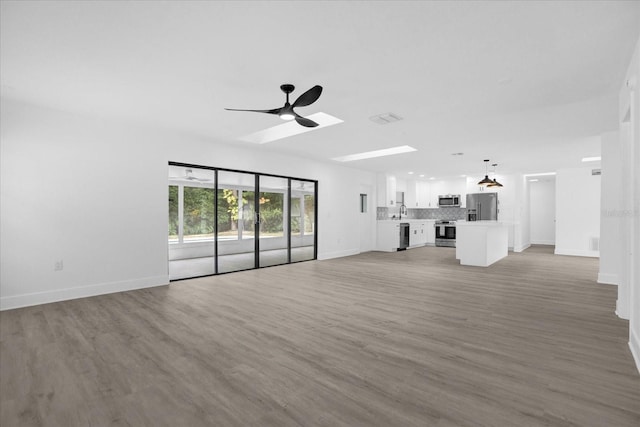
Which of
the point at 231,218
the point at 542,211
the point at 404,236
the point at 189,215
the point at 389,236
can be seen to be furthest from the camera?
the point at 542,211

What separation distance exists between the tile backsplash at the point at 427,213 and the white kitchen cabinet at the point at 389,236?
1.87ft

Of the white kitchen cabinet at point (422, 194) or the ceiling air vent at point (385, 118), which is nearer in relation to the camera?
the ceiling air vent at point (385, 118)

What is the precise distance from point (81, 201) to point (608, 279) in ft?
27.4

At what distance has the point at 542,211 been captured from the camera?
38.3 ft

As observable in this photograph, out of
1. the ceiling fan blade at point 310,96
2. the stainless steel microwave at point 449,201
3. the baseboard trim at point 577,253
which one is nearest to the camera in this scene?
the ceiling fan blade at point 310,96

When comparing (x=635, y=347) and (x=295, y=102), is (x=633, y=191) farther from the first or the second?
(x=295, y=102)

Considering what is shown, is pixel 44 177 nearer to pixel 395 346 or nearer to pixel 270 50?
pixel 270 50

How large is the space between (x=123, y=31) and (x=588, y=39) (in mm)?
3720

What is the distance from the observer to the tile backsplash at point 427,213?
34.8ft

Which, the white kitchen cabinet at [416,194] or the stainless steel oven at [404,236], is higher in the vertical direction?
the white kitchen cabinet at [416,194]

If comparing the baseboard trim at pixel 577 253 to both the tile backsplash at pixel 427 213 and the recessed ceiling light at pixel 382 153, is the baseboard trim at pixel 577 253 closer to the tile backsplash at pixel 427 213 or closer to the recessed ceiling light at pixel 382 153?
the tile backsplash at pixel 427 213

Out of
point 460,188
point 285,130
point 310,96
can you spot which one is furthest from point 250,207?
point 460,188

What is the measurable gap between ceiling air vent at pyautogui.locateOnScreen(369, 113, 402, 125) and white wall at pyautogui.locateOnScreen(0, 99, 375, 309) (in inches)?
124

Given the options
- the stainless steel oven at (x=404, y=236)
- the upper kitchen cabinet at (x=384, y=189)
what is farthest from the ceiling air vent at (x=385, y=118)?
the stainless steel oven at (x=404, y=236)
